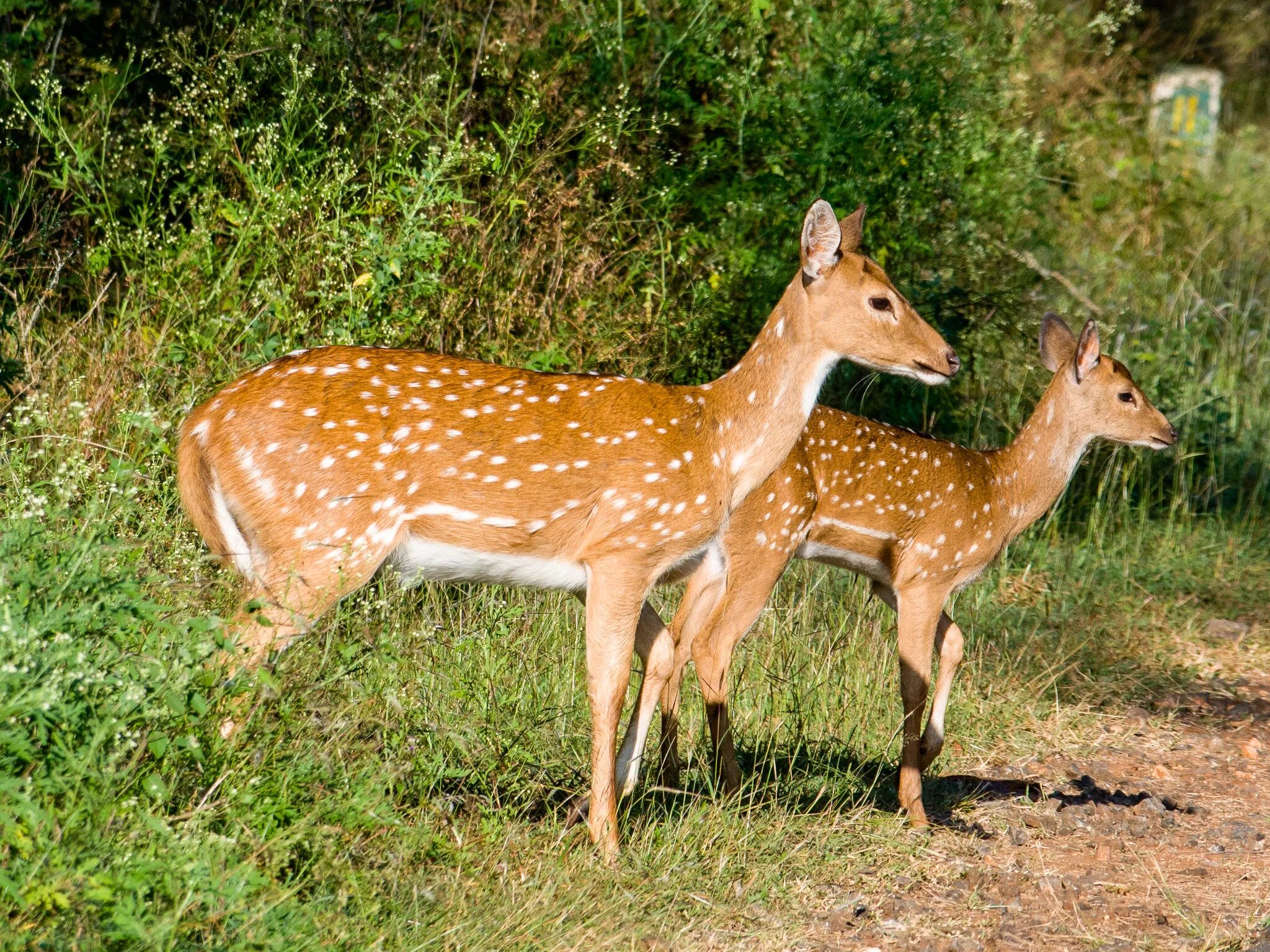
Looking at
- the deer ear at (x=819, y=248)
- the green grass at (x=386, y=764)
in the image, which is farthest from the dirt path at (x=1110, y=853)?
the deer ear at (x=819, y=248)

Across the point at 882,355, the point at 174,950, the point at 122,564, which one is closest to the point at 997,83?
the point at 882,355

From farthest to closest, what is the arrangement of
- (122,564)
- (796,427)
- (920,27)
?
(920,27), (796,427), (122,564)

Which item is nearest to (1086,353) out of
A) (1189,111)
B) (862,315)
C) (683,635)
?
(862,315)

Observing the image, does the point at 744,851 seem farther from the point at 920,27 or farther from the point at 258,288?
the point at 920,27

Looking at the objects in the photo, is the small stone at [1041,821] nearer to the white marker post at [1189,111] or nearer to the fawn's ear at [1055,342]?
the fawn's ear at [1055,342]

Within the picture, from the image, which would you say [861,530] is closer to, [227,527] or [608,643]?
[608,643]

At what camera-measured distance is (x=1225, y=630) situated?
7.58 m

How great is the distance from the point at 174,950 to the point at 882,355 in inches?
117

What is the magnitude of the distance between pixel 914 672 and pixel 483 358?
243 centimetres

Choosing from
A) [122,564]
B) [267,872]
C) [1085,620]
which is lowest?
[1085,620]

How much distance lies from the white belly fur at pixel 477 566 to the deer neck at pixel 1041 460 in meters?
2.29

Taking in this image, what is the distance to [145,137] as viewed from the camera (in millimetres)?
6949

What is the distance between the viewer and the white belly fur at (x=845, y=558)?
6.00 meters

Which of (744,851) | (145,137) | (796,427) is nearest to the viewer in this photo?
(744,851)
